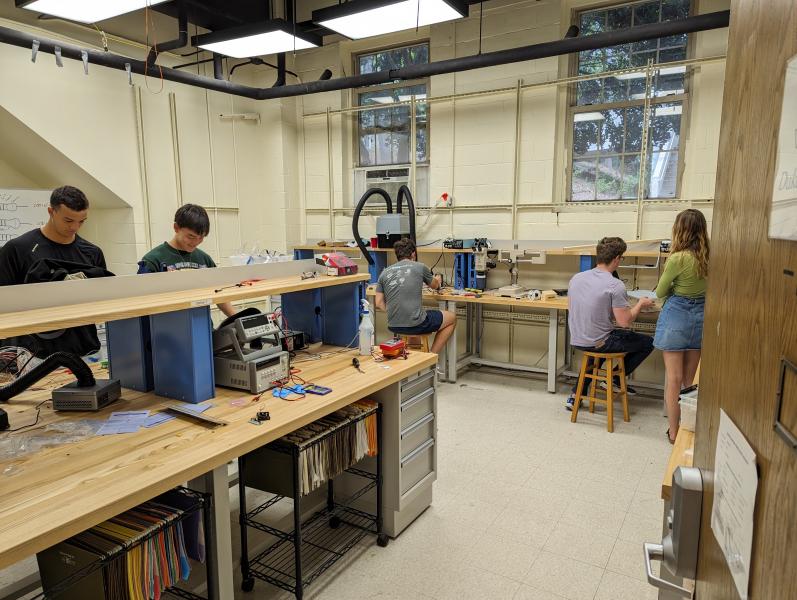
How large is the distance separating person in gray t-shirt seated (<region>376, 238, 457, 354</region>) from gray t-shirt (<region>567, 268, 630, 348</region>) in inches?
45.8

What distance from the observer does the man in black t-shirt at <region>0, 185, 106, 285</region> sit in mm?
2629

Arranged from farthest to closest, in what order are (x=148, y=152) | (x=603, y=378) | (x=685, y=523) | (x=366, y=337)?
(x=148, y=152)
(x=603, y=378)
(x=366, y=337)
(x=685, y=523)

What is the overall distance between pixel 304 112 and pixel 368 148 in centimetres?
92

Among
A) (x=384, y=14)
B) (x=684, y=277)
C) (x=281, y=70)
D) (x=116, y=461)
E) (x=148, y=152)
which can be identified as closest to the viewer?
(x=116, y=461)

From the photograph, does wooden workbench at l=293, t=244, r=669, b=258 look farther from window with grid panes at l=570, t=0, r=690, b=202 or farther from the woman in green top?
the woman in green top

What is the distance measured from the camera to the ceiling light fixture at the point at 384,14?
317cm

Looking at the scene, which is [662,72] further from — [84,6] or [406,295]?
[84,6]

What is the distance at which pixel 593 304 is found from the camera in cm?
363

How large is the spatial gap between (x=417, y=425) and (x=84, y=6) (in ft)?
10.2

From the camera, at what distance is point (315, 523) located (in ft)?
8.36

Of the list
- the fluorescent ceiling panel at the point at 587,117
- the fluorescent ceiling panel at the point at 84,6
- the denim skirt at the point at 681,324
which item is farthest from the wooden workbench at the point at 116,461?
the fluorescent ceiling panel at the point at 587,117

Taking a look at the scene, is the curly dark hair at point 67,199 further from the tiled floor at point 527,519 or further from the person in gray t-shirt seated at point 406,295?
the person in gray t-shirt seated at point 406,295

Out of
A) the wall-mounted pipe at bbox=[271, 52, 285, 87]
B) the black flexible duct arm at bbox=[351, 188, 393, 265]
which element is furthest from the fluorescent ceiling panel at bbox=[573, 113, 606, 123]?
the wall-mounted pipe at bbox=[271, 52, 285, 87]

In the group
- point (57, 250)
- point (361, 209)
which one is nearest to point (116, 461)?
point (57, 250)
